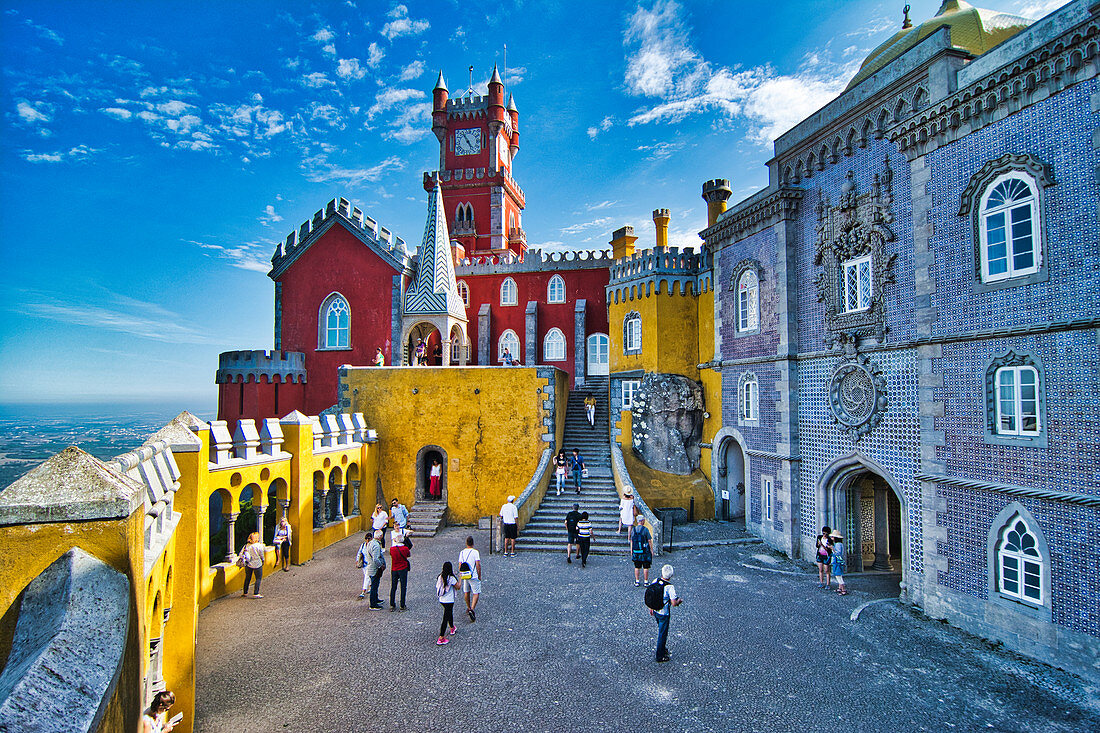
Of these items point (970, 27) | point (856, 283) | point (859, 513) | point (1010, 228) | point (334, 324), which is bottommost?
point (859, 513)

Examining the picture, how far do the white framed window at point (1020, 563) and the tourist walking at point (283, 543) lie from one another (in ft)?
47.9

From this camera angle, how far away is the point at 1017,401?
9.73 metres

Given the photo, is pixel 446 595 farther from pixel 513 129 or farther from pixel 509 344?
pixel 513 129

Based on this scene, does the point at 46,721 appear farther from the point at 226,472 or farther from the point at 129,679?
the point at 226,472

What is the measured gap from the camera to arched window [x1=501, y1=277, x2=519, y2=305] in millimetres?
27391

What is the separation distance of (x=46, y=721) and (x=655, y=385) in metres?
19.0

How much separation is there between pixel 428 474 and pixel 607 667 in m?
12.3

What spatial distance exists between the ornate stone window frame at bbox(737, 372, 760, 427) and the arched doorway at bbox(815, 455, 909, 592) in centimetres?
318

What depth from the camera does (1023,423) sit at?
9641 millimetres

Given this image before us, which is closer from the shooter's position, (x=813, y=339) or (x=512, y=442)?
(x=813, y=339)

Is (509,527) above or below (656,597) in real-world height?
below

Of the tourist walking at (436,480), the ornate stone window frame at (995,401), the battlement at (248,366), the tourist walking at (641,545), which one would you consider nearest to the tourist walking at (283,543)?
the tourist walking at (436,480)

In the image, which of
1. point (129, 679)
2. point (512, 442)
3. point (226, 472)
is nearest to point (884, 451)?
point (512, 442)

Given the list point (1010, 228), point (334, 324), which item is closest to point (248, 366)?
point (334, 324)
